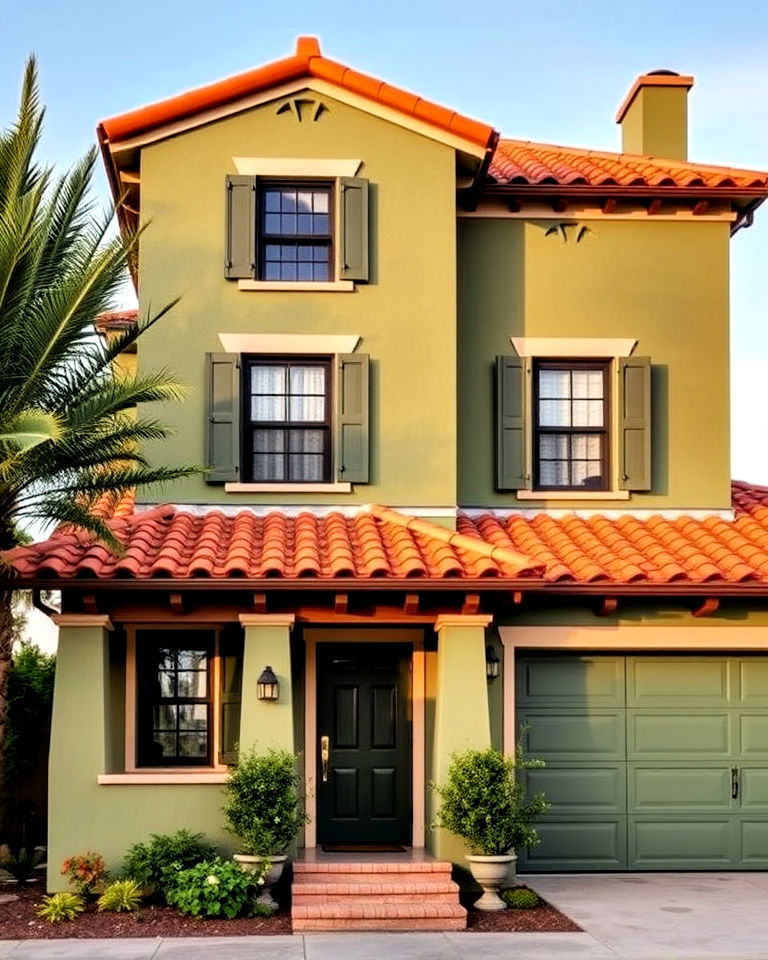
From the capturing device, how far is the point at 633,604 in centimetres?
1630

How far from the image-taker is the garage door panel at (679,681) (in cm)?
1650

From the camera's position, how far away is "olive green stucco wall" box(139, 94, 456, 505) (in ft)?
54.9

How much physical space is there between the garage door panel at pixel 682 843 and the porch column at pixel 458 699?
2.63 m

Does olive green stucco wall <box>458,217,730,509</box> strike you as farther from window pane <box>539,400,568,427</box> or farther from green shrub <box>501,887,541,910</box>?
green shrub <box>501,887,541,910</box>

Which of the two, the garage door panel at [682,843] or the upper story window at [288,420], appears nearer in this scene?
the garage door panel at [682,843]

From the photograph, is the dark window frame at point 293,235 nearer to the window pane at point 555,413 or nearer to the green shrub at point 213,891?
the window pane at point 555,413

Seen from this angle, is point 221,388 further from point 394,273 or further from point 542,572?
point 542,572

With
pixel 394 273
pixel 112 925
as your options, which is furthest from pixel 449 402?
pixel 112 925

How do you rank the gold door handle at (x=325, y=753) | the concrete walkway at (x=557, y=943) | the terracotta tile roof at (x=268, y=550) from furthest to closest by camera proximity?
1. the gold door handle at (x=325, y=753)
2. the terracotta tile roof at (x=268, y=550)
3. the concrete walkway at (x=557, y=943)

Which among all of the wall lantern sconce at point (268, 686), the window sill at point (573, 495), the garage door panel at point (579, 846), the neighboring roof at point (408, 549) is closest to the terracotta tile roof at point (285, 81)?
the window sill at point (573, 495)

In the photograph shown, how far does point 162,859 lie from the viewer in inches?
552

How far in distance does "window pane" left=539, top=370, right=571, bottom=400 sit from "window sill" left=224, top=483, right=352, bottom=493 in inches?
112

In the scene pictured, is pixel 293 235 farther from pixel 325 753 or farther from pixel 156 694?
pixel 325 753

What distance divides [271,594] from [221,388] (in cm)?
297
